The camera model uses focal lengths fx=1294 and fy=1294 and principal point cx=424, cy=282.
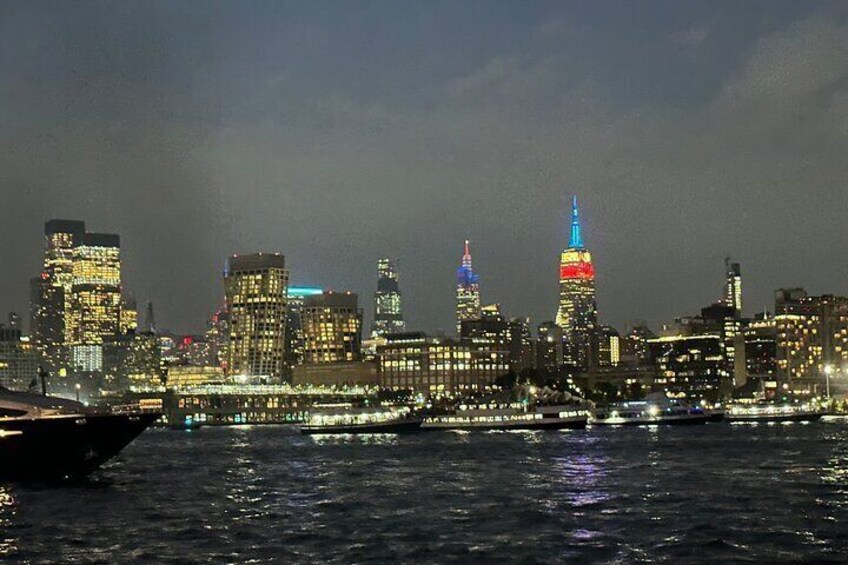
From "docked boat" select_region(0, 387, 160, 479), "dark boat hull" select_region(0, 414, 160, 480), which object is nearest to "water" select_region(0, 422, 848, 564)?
"dark boat hull" select_region(0, 414, 160, 480)

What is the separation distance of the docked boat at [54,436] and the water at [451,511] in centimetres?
251

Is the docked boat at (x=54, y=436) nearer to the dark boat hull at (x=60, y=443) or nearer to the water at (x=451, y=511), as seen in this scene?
the dark boat hull at (x=60, y=443)

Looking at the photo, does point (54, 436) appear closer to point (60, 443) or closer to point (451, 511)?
point (60, 443)

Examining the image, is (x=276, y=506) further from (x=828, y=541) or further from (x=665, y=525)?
(x=828, y=541)

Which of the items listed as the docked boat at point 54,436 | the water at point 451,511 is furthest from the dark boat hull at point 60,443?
the water at point 451,511

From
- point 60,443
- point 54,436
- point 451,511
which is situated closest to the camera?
point 451,511

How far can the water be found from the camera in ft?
178

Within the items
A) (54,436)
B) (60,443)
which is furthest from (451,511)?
(60,443)

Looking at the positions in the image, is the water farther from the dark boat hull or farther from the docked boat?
the docked boat

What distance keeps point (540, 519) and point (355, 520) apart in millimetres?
9457

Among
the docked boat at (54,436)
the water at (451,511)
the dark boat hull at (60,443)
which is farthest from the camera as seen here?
the docked boat at (54,436)

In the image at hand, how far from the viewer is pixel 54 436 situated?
91938 millimetres

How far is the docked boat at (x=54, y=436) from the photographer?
9019cm

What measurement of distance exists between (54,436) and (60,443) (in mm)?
1080
